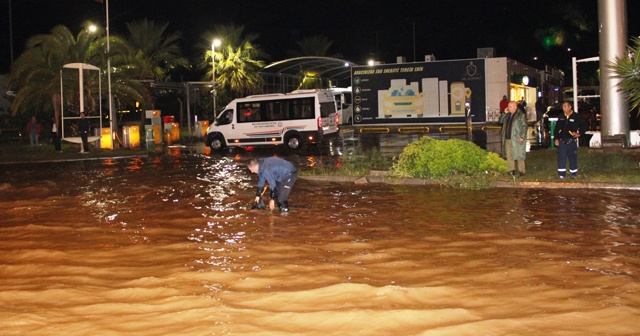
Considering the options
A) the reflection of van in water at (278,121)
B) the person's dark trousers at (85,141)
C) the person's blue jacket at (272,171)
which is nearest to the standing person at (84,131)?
the person's dark trousers at (85,141)

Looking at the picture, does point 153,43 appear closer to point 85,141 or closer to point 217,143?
point 85,141

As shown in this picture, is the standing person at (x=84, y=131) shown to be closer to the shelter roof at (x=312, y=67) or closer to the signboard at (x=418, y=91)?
the signboard at (x=418, y=91)

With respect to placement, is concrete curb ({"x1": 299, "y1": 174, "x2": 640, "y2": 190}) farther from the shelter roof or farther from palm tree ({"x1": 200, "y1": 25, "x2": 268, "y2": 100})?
palm tree ({"x1": 200, "y1": 25, "x2": 268, "y2": 100})

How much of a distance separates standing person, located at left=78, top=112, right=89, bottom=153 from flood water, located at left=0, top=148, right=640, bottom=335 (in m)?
14.1

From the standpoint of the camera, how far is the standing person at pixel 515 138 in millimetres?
16453

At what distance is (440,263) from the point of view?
920cm

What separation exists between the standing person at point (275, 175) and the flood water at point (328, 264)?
1.37 ft

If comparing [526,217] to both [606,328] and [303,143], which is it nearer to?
[606,328]

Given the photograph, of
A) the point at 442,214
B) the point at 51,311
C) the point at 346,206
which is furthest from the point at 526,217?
the point at 51,311

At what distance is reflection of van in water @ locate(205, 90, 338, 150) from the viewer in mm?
29375

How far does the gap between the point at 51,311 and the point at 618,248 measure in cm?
706

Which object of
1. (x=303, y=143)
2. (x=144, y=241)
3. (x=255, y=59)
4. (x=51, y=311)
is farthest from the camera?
(x=255, y=59)

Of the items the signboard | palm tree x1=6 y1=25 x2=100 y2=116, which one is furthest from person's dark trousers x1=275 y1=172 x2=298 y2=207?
the signboard

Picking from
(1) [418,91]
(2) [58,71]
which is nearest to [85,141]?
(2) [58,71]
